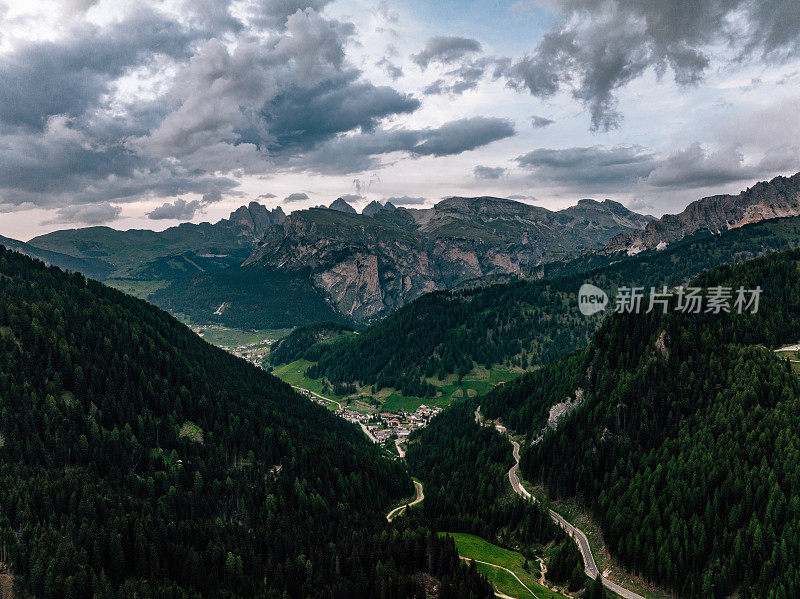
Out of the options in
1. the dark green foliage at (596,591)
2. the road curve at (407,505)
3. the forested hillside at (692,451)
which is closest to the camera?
the dark green foliage at (596,591)

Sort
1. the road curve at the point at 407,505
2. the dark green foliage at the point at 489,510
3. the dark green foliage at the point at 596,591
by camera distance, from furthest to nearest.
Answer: the road curve at the point at 407,505, the dark green foliage at the point at 489,510, the dark green foliage at the point at 596,591

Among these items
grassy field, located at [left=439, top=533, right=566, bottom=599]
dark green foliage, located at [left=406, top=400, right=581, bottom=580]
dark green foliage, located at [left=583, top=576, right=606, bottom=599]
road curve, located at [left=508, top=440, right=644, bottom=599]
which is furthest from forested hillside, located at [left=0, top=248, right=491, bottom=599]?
road curve, located at [left=508, top=440, right=644, bottom=599]

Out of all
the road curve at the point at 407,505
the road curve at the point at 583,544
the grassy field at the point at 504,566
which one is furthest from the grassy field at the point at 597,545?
the road curve at the point at 407,505

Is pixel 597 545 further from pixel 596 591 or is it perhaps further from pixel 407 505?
pixel 407 505

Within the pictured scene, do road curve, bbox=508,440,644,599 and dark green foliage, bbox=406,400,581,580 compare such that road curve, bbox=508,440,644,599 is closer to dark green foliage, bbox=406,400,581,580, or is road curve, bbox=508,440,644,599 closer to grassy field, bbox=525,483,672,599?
grassy field, bbox=525,483,672,599

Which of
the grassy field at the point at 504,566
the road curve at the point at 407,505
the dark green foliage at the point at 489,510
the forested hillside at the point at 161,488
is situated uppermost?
the forested hillside at the point at 161,488

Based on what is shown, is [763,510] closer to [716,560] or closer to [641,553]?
[716,560]

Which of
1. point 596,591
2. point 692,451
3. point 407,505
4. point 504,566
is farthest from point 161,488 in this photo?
point 692,451

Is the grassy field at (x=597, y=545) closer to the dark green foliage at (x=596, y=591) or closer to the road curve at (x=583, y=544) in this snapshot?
the road curve at (x=583, y=544)
